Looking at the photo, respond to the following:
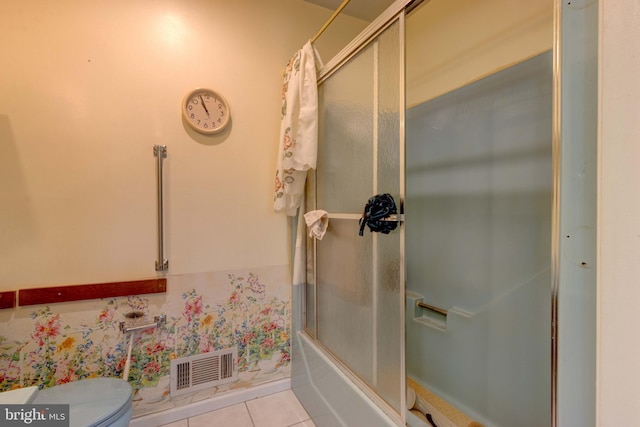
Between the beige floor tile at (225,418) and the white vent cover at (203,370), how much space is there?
0.16 m

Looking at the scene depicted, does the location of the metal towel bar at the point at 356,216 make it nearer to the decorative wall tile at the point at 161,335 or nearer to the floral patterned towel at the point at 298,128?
the floral patterned towel at the point at 298,128

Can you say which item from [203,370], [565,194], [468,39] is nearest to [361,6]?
[468,39]

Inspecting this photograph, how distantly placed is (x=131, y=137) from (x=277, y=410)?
181 centimetres

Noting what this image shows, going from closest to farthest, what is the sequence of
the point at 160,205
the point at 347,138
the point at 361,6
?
1. the point at 347,138
2. the point at 160,205
3. the point at 361,6

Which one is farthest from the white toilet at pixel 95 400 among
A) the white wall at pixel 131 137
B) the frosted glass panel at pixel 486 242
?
the frosted glass panel at pixel 486 242

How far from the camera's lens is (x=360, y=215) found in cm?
136

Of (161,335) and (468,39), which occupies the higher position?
(468,39)

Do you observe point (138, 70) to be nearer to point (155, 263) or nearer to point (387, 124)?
point (155, 263)

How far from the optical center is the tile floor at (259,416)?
65.7 inches

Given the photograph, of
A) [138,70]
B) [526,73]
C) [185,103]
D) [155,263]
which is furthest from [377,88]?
[155,263]

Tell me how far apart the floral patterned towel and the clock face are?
40cm

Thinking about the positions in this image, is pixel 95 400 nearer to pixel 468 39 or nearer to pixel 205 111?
pixel 205 111

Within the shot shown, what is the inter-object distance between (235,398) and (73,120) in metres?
1.83

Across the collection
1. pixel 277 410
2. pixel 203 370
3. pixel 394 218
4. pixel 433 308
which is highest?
pixel 394 218
